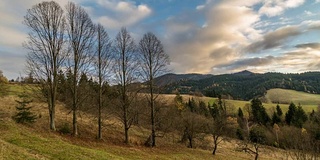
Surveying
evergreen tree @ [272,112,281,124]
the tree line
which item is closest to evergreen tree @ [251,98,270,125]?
the tree line

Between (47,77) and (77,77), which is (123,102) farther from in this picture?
(47,77)

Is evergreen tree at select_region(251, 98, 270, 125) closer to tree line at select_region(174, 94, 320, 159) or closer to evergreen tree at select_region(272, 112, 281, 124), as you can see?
tree line at select_region(174, 94, 320, 159)

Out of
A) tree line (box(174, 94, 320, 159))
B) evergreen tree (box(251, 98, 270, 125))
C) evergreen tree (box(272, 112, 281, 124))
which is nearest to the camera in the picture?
tree line (box(174, 94, 320, 159))

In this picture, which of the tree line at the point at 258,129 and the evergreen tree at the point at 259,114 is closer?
the tree line at the point at 258,129

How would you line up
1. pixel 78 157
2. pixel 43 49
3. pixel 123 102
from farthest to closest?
pixel 123 102, pixel 43 49, pixel 78 157

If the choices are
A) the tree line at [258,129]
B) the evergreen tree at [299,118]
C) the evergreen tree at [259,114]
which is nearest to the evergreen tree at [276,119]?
the tree line at [258,129]

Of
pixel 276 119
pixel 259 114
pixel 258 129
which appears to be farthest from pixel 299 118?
pixel 258 129

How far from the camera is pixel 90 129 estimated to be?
36438 millimetres

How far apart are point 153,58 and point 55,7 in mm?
13354

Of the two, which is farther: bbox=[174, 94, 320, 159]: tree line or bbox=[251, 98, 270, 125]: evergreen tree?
bbox=[251, 98, 270, 125]: evergreen tree

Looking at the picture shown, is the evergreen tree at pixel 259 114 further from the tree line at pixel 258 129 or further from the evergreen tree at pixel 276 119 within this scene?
the evergreen tree at pixel 276 119

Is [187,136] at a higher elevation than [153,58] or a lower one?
lower

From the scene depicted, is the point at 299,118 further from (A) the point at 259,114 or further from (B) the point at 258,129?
(B) the point at 258,129

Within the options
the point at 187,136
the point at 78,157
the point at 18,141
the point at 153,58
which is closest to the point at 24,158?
the point at 78,157
